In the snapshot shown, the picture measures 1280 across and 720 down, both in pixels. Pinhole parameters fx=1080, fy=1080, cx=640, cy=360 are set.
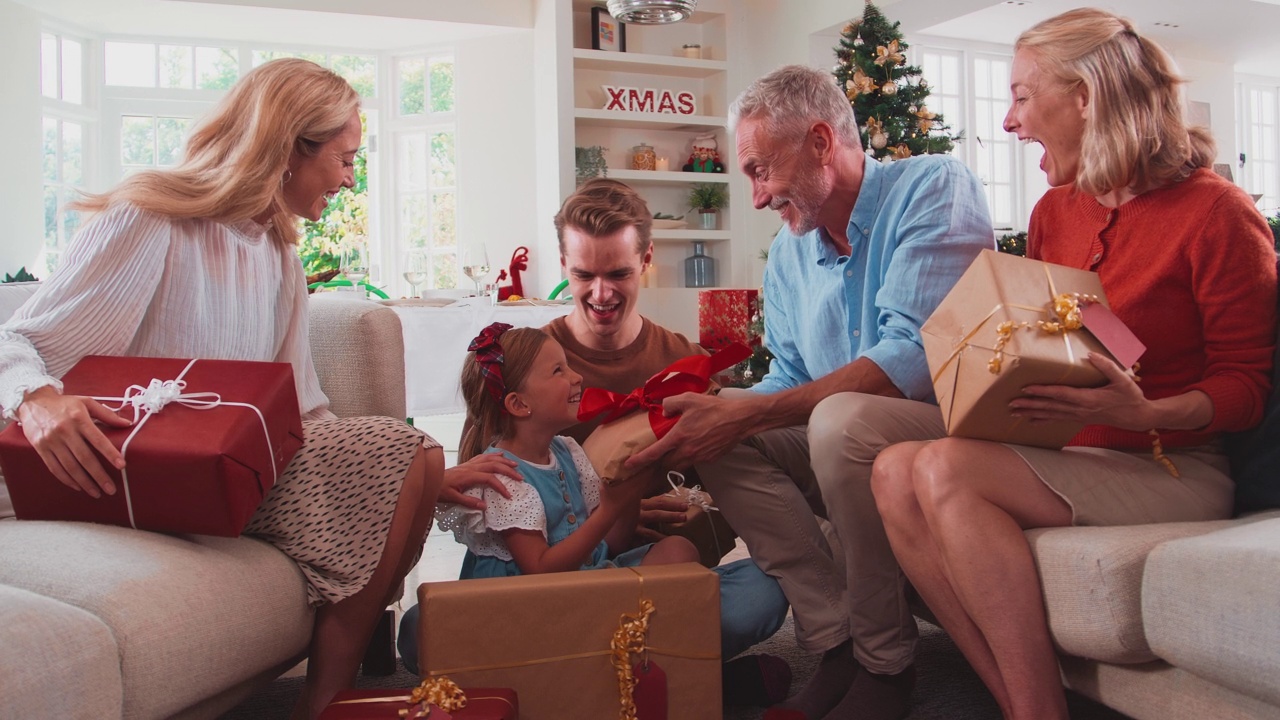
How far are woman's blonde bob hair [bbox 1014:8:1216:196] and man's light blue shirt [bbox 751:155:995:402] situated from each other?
30 centimetres

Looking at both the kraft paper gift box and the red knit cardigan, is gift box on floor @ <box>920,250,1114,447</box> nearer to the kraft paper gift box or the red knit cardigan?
the red knit cardigan

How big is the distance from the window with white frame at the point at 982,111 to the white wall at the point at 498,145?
128 inches

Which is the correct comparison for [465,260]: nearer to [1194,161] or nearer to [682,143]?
[682,143]

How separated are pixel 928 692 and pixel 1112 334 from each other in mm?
796

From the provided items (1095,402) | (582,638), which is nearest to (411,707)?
(582,638)

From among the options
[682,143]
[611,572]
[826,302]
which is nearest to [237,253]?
[611,572]

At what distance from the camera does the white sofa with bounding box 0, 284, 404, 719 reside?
1.05m

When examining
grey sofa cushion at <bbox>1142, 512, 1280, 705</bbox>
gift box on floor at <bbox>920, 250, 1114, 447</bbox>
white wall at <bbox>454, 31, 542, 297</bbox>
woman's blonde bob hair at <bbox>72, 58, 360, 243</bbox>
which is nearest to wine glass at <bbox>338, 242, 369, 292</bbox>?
woman's blonde bob hair at <bbox>72, 58, 360, 243</bbox>

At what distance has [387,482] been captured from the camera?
1650 millimetres

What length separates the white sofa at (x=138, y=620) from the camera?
1053mm

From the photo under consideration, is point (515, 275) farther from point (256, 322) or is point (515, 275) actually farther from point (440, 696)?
point (440, 696)

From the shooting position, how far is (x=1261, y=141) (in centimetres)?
1041

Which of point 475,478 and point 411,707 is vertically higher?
point 475,478

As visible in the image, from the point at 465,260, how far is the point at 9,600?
20.9ft
